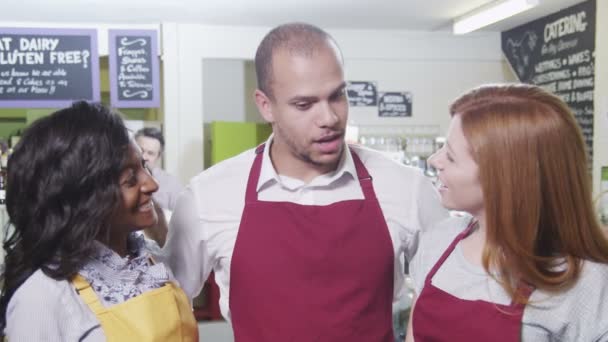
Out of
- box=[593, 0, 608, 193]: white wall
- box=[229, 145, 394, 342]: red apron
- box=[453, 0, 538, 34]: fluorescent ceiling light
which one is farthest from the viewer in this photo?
box=[453, 0, 538, 34]: fluorescent ceiling light

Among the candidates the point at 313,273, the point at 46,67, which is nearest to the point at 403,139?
the point at 46,67

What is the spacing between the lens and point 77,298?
1.25 metres

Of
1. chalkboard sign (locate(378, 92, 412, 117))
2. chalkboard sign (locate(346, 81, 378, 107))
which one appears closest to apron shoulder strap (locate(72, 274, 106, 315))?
chalkboard sign (locate(346, 81, 378, 107))

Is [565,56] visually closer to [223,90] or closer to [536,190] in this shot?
[223,90]

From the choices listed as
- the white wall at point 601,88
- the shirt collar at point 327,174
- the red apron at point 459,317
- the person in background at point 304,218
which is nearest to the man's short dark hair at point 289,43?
the person in background at point 304,218

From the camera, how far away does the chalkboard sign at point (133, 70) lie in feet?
16.5

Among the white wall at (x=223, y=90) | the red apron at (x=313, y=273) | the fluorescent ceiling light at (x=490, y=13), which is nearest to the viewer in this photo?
the red apron at (x=313, y=273)

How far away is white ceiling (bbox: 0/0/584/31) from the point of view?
16.3 ft

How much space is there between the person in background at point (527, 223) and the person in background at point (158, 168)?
3.25 m

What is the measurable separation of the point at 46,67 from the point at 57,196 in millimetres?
4019

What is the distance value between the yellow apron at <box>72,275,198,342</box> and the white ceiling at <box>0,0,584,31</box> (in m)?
3.85

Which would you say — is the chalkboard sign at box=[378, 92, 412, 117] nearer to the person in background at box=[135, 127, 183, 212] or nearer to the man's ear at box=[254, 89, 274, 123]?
the person in background at box=[135, 127, 183, 212]

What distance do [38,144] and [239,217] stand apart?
0.59m

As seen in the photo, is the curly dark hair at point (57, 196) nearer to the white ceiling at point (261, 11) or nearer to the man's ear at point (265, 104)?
the man's ear at point (265, 104)
